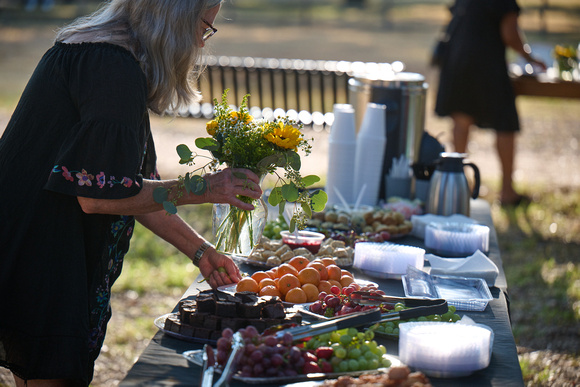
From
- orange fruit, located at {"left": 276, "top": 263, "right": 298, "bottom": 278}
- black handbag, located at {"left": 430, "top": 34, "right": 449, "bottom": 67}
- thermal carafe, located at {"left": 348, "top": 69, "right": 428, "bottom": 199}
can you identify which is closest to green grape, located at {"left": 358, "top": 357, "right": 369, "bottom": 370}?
orange fruit, located at {"left": 276, "top": 263, "right": 298, "bottom": 278}

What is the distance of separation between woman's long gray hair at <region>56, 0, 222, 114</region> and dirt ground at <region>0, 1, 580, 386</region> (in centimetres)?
30

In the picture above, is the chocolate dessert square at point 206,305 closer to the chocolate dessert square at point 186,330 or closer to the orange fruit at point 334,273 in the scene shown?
the chocolate dessert square at point 186,330

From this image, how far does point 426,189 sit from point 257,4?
2596 centimetres

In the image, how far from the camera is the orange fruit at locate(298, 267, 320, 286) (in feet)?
6.59

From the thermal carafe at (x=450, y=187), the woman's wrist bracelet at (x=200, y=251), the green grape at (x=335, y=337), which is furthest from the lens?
the thermal carafe at (x=450, y=187)

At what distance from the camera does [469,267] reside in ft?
7.60

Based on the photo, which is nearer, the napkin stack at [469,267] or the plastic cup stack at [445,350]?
the plastic cup stack at [445,350]

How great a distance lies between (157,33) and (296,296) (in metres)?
0.78

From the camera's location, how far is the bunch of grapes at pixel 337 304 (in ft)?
6.01

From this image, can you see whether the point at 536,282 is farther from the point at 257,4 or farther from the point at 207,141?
the point at 257,4

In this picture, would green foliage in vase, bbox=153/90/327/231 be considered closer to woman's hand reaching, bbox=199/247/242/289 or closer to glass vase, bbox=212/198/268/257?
glass vase, bbox=212/198/268/257

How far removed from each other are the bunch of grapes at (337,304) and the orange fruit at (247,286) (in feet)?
0.58

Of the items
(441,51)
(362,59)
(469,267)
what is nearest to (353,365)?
(469,267)

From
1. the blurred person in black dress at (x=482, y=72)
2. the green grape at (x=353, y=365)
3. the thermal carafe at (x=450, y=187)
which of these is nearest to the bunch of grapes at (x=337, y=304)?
the green grape at (x=353, y=365)
